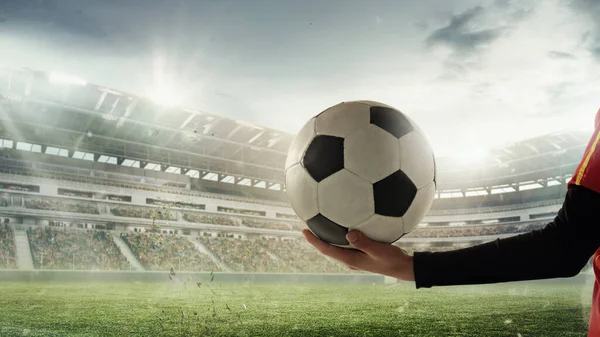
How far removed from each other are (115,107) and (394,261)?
25.2 m

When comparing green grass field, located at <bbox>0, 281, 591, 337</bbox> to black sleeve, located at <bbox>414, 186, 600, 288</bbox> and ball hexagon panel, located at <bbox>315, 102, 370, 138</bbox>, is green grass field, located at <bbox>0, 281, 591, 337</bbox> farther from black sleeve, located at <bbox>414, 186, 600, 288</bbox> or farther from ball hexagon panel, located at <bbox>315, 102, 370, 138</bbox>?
black sleeve, located at <bbox>414, 186, 600, 288</bbox>

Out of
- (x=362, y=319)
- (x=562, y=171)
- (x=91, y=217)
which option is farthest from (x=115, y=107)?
(x=562, y=171)

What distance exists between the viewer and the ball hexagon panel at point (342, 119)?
2049mm

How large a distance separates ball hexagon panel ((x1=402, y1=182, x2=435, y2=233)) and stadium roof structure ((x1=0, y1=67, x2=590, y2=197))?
22.4m

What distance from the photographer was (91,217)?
25500 mm

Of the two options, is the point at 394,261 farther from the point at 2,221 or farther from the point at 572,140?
the point at 572,140

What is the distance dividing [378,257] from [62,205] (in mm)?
27651

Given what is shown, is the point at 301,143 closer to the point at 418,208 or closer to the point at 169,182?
the point at 418,208

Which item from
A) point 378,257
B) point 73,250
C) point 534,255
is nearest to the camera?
point 534,255

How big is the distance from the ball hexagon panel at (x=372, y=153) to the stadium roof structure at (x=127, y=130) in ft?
73.3

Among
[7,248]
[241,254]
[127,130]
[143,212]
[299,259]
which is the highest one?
[127,130]

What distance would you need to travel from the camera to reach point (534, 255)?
1.09m

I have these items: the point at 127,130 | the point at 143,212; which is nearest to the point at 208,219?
the point at 143,212

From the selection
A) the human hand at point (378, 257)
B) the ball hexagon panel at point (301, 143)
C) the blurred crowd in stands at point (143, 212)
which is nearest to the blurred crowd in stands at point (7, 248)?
the blurred crowd in stands at point (143, 212)
